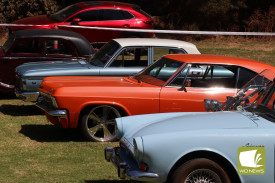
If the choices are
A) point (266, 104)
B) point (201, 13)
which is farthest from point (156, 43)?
point (201, 13)

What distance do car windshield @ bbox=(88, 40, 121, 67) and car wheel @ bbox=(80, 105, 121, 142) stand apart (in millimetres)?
1904

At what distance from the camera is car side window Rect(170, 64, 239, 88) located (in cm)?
922

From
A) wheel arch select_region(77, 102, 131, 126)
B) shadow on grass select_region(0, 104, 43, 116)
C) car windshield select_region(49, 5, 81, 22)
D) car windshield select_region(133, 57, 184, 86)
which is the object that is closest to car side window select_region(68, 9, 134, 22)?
car windshield select_region(49, 5, 81, 22)

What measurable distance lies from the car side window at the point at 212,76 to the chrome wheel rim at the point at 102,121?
1295 millimetres

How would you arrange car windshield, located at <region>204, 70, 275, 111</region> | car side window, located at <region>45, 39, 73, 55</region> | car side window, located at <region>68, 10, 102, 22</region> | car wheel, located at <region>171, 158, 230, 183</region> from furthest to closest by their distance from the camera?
car side window, located at <region>68, 10, 102, 22</region>, car side window, located at <region>45, 39, 73, 55</region>, car windshield, located at <region>204, 70, 275, 111</region>, car wheel, located at <region>171, 158, 230, 183</region>

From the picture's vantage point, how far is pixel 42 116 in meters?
11.3

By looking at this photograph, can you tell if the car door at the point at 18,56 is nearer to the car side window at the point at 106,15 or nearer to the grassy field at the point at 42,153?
the grassy field at the point at 42,153

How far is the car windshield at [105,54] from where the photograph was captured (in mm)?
10927

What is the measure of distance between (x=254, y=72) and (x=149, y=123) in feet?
11.1

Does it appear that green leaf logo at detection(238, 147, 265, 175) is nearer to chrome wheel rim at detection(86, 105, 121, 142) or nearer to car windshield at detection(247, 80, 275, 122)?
car windshield at detection(247, 80, 275, 122)

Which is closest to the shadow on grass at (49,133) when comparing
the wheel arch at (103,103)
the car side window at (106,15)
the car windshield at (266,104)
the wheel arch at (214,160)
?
the wheel arch at (103,103)

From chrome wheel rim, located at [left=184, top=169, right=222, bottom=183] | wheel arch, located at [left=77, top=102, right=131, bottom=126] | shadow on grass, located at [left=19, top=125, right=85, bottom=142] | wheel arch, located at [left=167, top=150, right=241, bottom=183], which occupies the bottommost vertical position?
shadow on grass, located at [left=19, top=125, right=85, bottom=142]

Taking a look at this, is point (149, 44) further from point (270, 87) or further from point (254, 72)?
Result: point (270, 87)

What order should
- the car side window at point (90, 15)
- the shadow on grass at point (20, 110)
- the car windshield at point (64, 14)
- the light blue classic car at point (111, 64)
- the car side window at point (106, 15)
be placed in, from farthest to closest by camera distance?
the car side window at point (106, 15), the car side window at point (90, 15), the car windshield at point (64, 14), the shadow on grass at point (20, 110), the light blue classic car at point (111, 64)
